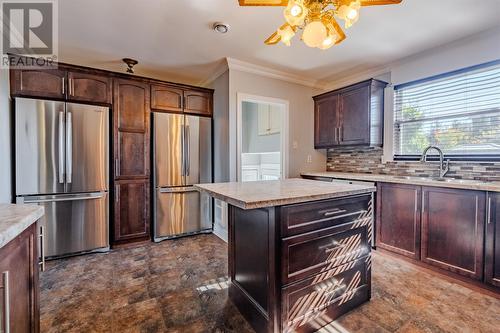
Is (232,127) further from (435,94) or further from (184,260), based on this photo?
(435,94)

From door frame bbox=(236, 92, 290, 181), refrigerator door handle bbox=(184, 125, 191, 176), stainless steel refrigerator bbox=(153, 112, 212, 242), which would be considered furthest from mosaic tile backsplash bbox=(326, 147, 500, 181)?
refrigerator door handle bbox=(184, 125, 191, 176)

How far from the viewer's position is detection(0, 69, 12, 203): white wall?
2332mm

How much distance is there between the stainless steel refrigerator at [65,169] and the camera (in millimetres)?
2520

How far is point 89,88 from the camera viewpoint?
290cm

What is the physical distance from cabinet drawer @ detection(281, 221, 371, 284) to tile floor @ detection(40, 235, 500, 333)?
0.45 m

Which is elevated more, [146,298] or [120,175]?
[120,175]

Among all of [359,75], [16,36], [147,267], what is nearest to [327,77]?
[359,75]

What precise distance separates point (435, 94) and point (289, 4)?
8.50ft

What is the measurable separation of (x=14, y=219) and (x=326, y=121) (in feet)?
12.7

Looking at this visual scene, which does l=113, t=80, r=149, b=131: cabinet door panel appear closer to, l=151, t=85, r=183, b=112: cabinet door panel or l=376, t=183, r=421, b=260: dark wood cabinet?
l=151, t=85, r=183, b=112: cabinet door panel

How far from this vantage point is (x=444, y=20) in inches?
88.4

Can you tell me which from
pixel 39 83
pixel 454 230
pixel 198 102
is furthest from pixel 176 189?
pixel 454 230

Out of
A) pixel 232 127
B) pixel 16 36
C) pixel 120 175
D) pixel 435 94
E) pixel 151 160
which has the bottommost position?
pixel 120 175

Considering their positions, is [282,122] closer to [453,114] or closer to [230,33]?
[230,33]
